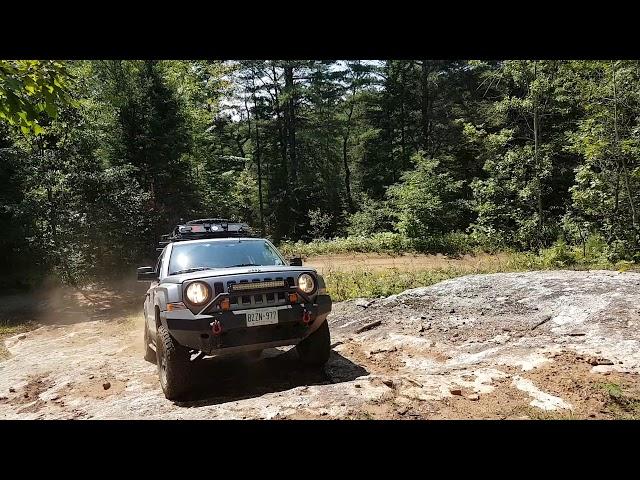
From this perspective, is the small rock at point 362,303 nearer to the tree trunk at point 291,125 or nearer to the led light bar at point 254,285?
the led light bar at point 254,285

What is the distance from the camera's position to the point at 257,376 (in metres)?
5.96

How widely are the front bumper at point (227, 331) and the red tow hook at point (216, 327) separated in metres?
0.02

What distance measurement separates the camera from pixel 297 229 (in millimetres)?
33938

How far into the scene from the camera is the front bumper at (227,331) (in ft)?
16.0

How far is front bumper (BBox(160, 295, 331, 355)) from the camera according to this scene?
489cm

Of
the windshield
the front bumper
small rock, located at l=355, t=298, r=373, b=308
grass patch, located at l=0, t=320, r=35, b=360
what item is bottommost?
grass patch, located at l=0, t=320, r=35, b=360

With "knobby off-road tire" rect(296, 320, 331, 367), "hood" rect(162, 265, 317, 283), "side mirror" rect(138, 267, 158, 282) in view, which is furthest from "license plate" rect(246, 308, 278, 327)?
"side mirror" rect(138, 267, 158, 282)

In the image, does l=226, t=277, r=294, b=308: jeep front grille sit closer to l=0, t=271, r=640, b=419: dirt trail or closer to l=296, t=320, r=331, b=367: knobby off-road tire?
l=296, t=320, r=331, b=367: knobby off-road tire

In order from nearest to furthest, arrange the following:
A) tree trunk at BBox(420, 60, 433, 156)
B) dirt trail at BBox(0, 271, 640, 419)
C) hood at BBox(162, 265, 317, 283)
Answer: dirt trail at BBox(0, 271, 640, 419)
hood at BBox(162, 265, 317, 283)
tree trunk at BBox(420, 60, 433, 156)

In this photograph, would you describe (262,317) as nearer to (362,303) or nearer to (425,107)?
(362,303)

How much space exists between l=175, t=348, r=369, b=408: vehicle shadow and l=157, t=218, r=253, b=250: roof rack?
218cm

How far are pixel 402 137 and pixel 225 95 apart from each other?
13.9m

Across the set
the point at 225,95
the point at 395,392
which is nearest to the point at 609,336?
the point at 395,392
